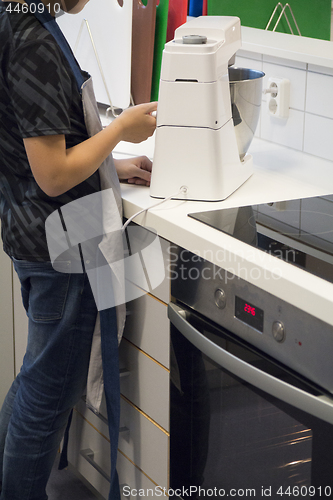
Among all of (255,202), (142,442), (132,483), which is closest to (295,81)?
(255,202)

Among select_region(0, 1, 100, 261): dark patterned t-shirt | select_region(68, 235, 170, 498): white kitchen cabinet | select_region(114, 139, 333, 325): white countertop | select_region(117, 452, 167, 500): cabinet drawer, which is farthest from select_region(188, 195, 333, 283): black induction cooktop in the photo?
select_region(117, 452, 167, 500): cabinet drawer

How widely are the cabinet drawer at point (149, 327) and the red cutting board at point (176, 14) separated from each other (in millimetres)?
834

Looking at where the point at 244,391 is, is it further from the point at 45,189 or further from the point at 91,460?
the point at 91,460

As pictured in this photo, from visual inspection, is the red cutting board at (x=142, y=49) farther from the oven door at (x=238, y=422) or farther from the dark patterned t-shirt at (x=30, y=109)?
the oven door at (x=238, y=422)

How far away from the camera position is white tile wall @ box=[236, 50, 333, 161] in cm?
140

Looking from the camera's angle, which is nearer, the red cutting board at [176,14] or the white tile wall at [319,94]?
the white tile wall at [319,94]

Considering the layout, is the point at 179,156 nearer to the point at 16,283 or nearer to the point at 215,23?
the point at 215,23

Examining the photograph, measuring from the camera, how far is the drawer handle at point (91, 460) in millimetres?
1444

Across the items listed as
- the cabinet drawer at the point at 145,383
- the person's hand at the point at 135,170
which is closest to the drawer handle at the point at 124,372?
the cabinet drawer at the point at 145,383

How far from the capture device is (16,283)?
65.1 inches

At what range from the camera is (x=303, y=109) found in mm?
1467

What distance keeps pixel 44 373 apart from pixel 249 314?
48cm

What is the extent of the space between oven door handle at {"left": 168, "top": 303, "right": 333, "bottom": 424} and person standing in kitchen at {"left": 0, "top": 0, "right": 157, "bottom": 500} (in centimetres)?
18

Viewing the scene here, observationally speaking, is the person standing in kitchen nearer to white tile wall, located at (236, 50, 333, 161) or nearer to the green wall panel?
white tile wall, located at (236, 50, 333, 161)
